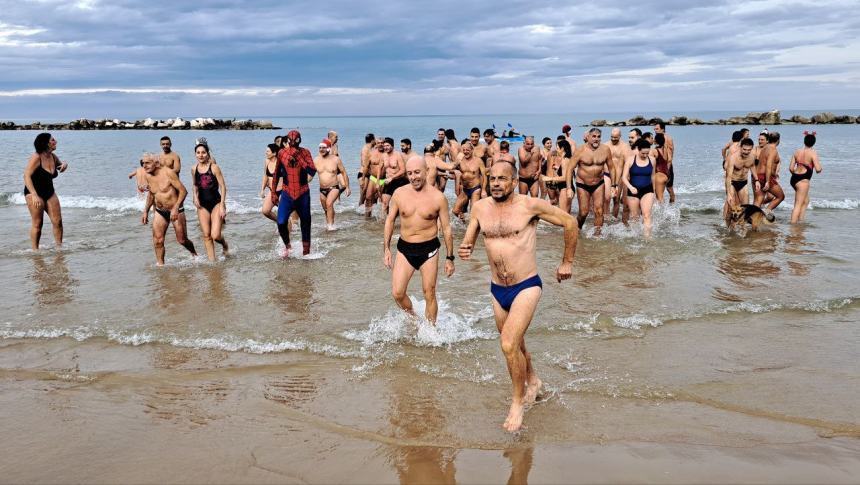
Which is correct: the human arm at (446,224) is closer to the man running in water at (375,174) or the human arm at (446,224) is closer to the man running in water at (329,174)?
the man running in water at (375,174)

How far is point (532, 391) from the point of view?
4652mm

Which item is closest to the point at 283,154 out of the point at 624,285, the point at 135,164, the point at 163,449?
the point at 624,285

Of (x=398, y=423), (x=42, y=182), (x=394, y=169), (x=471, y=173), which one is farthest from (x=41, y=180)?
(x=398, y=423)

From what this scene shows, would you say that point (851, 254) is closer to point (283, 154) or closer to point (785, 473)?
point (785, 473)

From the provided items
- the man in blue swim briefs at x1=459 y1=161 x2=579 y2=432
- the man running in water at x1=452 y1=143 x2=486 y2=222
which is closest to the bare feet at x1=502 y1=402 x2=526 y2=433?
the man in blue swim briefs at x1=459 y1=161 x2=579 y2=432

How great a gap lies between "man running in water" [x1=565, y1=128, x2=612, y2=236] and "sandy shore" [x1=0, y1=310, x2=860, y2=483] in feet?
17.2

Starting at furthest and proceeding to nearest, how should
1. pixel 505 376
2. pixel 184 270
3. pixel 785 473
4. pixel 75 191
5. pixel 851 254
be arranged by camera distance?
→ pixel 75 191 → pixel 851 254 → pixel 184 270 → pixel 505 376 → pixel 785 473

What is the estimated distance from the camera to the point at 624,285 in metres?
8.35

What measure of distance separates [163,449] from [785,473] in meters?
3.92

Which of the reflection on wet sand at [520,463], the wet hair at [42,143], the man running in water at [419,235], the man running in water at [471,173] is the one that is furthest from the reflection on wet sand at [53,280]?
the man running in water at [471,173]

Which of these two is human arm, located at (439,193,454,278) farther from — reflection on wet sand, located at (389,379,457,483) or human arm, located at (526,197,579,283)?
human arm, located at (526,197,579,283)

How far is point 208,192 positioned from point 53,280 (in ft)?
8.39

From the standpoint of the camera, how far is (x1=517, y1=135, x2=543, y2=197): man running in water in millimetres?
13033

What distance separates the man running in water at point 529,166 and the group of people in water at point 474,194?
0.02 metres
